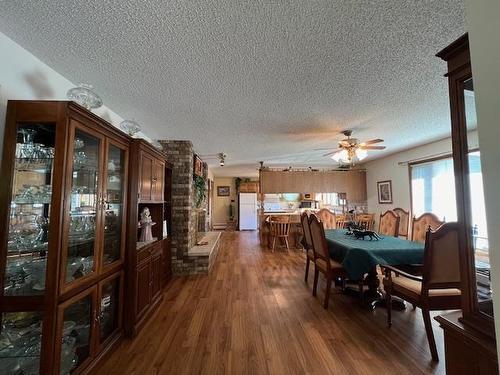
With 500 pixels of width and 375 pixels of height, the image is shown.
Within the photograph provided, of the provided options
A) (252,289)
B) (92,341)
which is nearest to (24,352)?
(92,341)

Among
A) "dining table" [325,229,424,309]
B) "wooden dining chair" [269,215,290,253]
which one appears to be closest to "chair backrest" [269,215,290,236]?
"wooden dining chair" [269,215,290,253]

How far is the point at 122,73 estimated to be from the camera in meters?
1.85

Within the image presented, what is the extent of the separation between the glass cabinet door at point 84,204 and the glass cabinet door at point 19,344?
370mm

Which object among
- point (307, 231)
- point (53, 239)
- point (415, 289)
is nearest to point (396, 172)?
point (307, 231)

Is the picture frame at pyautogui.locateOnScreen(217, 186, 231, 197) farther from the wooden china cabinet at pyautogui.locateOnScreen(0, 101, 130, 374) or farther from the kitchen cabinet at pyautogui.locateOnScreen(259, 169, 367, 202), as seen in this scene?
the wooden china cabinet at pyautogui.locateOnScreen(0, 101, 130, 374)

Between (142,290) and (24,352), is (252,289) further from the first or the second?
(24,352)

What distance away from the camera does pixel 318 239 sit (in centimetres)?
292

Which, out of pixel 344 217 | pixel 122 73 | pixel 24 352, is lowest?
pixel 24 352

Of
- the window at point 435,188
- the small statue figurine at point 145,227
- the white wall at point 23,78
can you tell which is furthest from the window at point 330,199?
the white wall at point 23,78

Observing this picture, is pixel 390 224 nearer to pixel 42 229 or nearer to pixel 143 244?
pixel 143 244

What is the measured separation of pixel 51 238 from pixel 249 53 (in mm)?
1752

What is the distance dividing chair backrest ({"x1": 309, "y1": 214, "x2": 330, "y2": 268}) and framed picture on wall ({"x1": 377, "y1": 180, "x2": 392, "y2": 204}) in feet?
11.8

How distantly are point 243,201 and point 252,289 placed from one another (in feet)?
20.6

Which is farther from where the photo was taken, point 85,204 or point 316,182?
point 316,182
